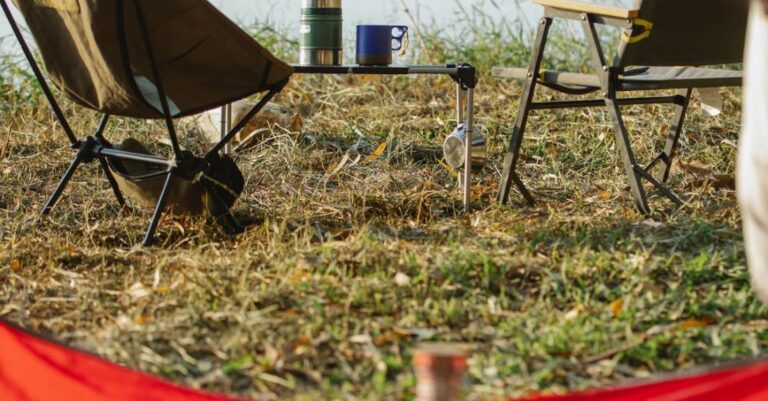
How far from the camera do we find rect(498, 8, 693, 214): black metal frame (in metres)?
4.18

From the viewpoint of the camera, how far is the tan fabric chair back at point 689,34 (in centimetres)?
412

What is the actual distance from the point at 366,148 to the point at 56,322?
8.34ft

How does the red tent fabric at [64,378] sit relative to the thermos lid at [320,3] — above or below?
below

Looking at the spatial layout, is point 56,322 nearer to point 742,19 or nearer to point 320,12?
point 320,12

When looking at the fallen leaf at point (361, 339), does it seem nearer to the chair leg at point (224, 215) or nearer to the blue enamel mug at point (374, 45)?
the chair leg at point (224, 215)

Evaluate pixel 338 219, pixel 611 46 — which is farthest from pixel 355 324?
pixel 611 46

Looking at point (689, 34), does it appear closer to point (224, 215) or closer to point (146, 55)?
point (224, 215)

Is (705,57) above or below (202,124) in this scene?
above

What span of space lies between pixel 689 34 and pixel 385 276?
159 cm

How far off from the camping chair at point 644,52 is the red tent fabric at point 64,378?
2.06 meters

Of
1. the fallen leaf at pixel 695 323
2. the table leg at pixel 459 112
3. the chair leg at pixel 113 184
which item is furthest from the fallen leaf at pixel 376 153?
the fallen leaf at pixel 695 323

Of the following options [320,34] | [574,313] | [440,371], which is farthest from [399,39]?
[440,371]

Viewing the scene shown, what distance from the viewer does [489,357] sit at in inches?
112

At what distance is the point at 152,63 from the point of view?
3.78 m
